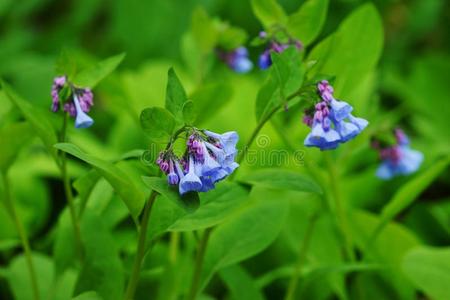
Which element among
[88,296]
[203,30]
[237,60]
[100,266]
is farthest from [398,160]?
[88,296]

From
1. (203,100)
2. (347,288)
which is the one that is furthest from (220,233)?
(347,288)

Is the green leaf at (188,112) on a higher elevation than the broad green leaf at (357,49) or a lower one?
higher

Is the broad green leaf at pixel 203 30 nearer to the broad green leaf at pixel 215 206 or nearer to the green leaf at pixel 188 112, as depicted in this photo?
the broad green leaf at pixel 215 206

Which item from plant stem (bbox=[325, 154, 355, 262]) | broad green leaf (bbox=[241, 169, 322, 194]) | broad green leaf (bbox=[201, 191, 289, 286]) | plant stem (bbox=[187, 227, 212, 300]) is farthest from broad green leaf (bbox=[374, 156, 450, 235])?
plant stem (bbox=[187, 227, 212, 300])

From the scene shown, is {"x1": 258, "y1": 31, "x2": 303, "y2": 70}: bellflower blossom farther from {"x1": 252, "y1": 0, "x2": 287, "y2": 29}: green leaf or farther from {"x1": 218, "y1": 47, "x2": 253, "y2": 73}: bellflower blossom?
{"x1": 218, "y1": 47, "x2": 253, "y2": 73}: bellflower blossom

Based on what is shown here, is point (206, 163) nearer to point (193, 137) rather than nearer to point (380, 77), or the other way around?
point (193, 137)

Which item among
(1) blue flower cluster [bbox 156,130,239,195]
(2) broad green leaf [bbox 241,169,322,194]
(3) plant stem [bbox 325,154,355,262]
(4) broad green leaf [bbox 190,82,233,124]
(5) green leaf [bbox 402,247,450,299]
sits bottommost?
(5) green leaf [bbox 402,247,450,299]

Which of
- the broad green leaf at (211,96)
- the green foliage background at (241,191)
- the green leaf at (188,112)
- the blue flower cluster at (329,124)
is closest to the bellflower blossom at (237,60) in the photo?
the green foliage background at (241,191)
